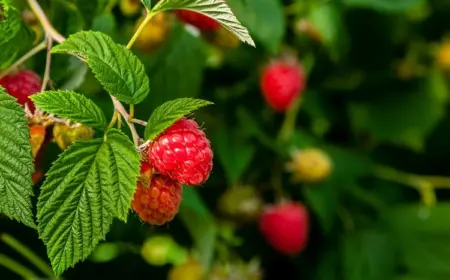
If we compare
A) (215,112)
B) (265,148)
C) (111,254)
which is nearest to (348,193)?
(265,148)

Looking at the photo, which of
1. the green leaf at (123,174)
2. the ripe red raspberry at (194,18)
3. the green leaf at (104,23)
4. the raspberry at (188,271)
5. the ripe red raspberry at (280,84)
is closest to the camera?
the green leaf at (123,174)

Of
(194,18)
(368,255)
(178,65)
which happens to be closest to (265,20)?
(178,65)

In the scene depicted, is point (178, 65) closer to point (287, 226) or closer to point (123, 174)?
point (287, 226)

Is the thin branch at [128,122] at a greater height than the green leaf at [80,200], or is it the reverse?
the thin branch at [128,122]

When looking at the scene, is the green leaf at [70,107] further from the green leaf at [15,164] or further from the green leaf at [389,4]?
the green leaf at [389,4]

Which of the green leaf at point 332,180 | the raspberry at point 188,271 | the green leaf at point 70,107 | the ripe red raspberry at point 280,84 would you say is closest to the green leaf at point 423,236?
the green leaf at point 332,180

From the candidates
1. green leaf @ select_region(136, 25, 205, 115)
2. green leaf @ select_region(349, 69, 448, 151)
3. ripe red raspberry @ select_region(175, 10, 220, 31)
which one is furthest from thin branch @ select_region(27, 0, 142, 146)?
green leaf @ select_region(349, 69, 448, 151)

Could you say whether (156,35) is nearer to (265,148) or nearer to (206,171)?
(265,148)

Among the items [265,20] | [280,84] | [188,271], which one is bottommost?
[188,271]
